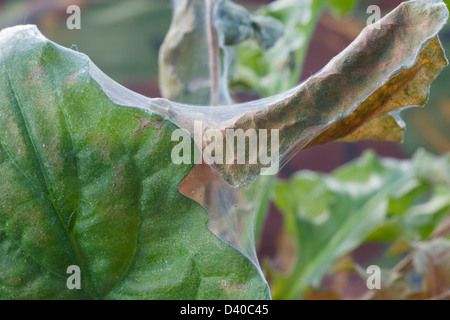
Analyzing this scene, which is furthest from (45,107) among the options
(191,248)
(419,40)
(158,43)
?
(158,43)

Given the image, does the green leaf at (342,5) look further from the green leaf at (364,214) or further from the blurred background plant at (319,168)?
the green leaf at (364,214)

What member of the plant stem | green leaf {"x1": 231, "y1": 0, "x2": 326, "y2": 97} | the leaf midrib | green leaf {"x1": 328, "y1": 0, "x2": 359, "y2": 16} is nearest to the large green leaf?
the leaf midrib

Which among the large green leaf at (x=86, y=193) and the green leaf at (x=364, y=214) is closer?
the large green leaf at (x=86, y=193)

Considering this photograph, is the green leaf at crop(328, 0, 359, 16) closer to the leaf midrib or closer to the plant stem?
the plant stem

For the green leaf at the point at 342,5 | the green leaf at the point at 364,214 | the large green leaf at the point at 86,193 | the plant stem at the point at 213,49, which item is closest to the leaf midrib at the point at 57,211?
the large green leaf at the point at 86,193

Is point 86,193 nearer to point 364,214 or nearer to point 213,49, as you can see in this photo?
point 213,49
